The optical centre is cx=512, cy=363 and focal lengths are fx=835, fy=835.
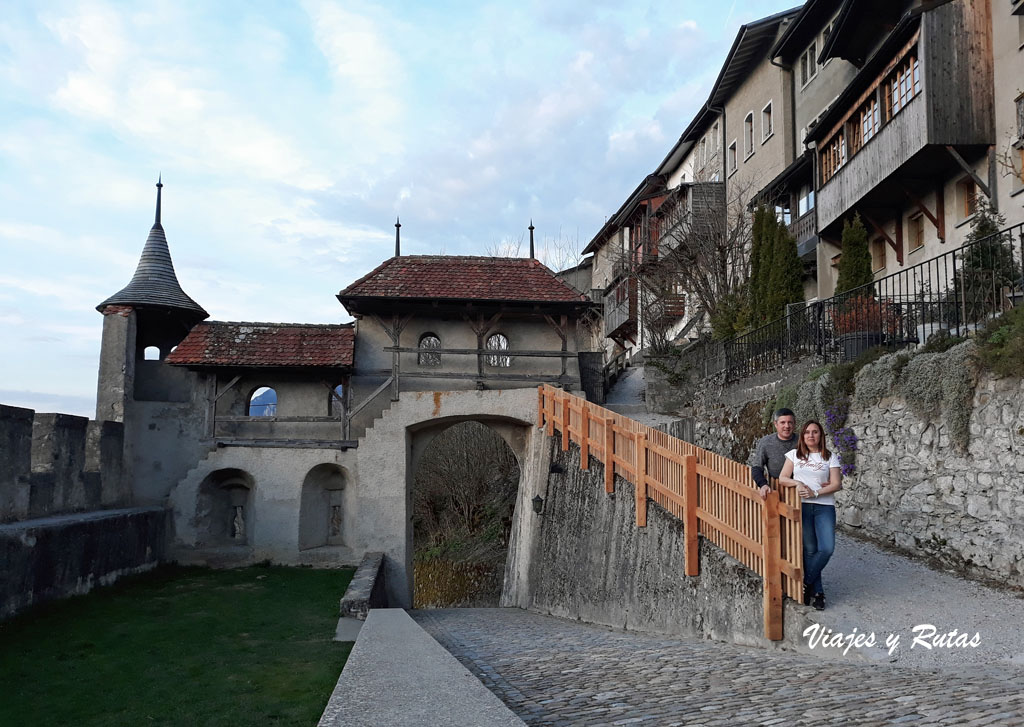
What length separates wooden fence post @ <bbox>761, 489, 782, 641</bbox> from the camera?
7.72 meters

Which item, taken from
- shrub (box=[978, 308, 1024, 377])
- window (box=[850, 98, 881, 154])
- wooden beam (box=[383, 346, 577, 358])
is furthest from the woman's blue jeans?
window (box=[850, 98, 881, 154])

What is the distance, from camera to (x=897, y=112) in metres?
18.0

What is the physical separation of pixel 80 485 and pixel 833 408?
46.1 ft

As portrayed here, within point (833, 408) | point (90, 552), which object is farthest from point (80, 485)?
point (833, 408)

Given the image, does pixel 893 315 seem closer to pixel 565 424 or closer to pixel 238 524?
pixel 565 424

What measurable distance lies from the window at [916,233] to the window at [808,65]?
29.2 feet

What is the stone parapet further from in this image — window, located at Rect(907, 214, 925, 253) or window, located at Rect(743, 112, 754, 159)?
window, located at Rect(743, 112, 754, 159)

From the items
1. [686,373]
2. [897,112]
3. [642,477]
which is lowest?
[642,477]

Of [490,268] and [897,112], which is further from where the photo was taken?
[490,268]

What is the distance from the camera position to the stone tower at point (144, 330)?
1967cm

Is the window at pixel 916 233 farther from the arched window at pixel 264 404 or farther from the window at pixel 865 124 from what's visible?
the arched window at pixel 264 404

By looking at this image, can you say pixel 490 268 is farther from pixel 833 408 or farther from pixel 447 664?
pixel 447 664

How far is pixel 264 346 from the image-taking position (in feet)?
65.4

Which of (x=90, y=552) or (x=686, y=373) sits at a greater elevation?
(x=686, y=373)
